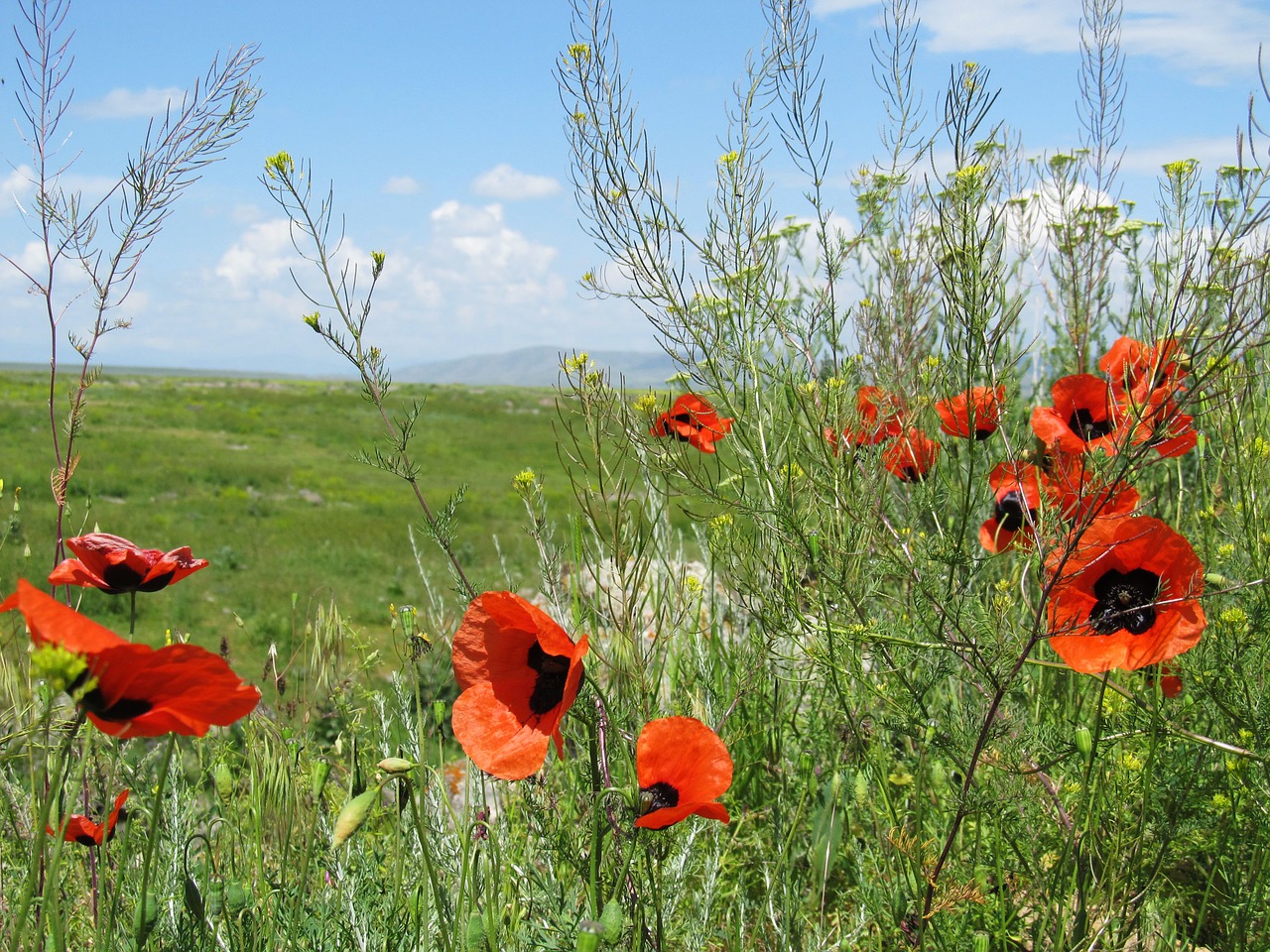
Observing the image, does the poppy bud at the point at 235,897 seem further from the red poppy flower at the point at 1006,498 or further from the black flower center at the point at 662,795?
the red poppy flower at the point at 1006,498

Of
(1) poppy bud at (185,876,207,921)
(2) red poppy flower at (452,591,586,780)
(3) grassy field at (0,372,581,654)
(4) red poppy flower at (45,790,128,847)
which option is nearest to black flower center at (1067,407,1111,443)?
(3) grassy field at (0,372,581,654)

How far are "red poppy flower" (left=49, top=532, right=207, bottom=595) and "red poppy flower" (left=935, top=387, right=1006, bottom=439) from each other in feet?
3.84

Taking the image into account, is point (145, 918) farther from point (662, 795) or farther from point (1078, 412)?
point (1078, 412)

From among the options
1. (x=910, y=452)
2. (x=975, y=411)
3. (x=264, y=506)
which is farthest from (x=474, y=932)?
(x=264, y=506)

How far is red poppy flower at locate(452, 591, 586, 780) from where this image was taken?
4.03ft

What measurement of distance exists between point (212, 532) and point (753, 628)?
579 inches

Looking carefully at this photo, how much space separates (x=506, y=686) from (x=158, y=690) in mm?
508

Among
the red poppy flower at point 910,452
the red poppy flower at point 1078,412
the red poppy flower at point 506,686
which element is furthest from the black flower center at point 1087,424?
the red poppy flower at point 506,686

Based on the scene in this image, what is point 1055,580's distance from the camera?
121cm

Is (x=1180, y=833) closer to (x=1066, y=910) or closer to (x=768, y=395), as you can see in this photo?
(x=1066, y=910)

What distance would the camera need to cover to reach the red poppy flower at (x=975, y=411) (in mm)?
1426

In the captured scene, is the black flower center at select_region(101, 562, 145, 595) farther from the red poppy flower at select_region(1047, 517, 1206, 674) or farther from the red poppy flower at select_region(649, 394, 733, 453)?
the red poppy flower at select_region(1047, 517, 1206, 674)

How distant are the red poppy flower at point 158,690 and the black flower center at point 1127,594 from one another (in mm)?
1238

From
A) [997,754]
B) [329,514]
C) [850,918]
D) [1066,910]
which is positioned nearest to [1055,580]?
[997,754]
